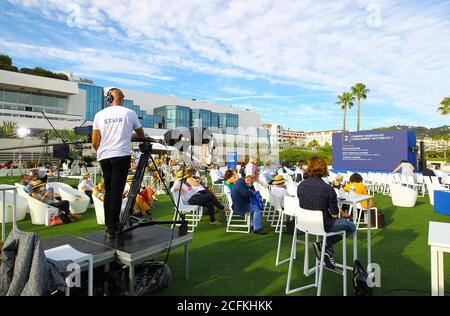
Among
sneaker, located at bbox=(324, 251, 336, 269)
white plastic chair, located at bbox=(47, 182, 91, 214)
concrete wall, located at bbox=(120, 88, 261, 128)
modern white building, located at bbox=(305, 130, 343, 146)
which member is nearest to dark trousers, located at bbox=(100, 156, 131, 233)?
sneaker, located at bbox=(324, 251, 336, 269)

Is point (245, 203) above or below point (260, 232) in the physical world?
above

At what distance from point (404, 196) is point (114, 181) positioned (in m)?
8.32

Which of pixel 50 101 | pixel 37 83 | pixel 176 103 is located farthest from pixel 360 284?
pixel 176 103

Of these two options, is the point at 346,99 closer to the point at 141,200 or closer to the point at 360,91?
the point at 360,91

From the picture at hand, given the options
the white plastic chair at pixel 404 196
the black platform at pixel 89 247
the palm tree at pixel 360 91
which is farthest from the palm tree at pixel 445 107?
the black platform at pixel 89 247

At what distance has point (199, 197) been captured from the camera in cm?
627

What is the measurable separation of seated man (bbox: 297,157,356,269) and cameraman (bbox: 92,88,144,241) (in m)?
1.92

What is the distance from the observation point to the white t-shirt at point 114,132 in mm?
2709

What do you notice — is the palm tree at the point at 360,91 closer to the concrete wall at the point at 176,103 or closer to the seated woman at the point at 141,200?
the concrete wall at the point at 176,103

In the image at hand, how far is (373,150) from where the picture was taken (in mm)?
16062

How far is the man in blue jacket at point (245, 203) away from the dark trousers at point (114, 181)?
289cm

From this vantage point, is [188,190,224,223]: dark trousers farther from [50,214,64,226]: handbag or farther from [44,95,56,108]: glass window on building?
[44,95,56,108]: glass window on building
